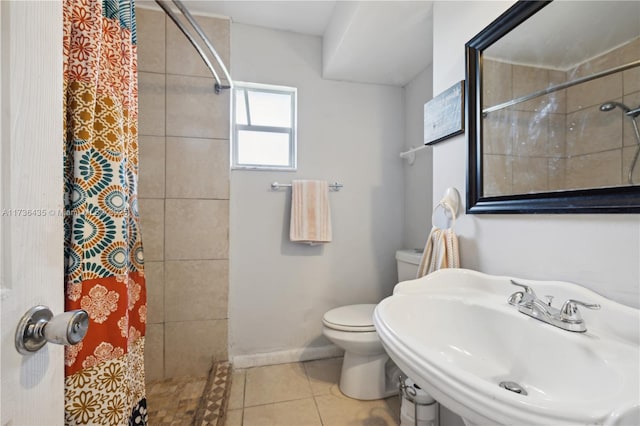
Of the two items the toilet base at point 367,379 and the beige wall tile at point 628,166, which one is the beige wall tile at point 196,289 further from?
the beige wall tile at point 628,166

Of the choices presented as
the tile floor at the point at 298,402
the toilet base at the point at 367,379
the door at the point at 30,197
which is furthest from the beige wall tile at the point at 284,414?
the door at the point at 30,197

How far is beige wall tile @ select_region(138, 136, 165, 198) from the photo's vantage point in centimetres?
158

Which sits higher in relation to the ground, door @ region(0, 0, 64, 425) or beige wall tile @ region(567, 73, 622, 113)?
beige wall tile @ region(567, 73, 622, 113)

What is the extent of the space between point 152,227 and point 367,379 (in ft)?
5.01

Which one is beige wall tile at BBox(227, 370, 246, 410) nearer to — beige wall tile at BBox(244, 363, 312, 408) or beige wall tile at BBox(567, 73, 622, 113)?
beige wall tile at BBox(244, 363, 312, 408)

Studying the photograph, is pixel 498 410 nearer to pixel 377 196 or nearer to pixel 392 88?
pixel 377 196

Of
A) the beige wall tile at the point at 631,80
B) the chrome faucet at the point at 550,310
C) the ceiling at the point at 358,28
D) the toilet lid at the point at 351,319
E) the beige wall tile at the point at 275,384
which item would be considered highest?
the ceiling at the point at 358,28

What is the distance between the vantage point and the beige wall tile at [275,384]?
58.1 inches

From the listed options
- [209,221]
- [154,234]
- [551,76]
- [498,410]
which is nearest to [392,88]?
[551,76]

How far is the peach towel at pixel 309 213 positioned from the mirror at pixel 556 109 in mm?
968

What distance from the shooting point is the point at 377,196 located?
199 centimetres

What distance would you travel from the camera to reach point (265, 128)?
189cm

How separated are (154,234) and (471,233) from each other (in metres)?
1.68

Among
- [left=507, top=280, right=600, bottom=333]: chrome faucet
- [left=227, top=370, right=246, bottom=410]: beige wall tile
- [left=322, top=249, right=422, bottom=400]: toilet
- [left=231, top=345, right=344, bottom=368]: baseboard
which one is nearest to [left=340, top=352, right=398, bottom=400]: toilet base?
[left=322, top=249, right=422, bottom=400]: toilet
